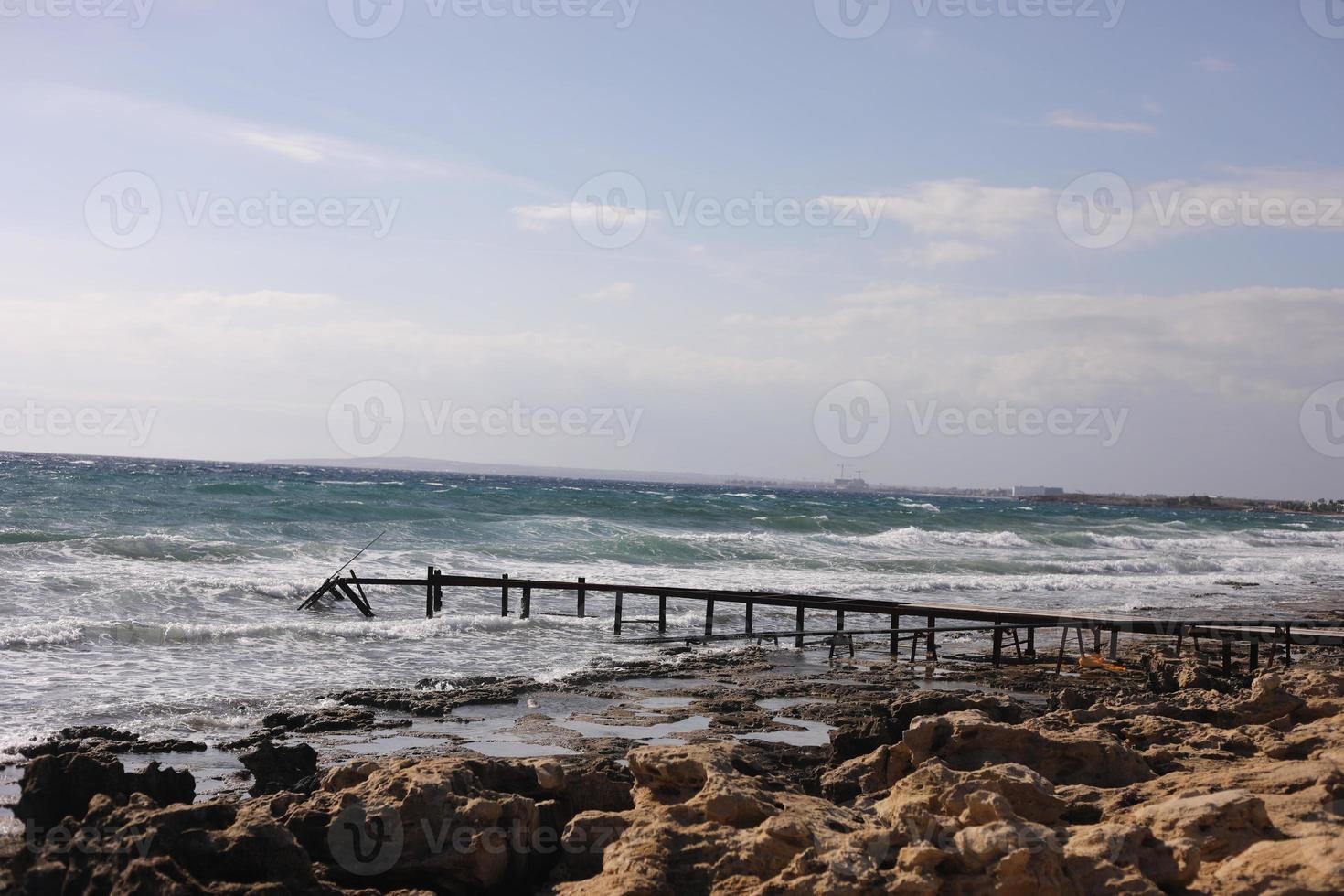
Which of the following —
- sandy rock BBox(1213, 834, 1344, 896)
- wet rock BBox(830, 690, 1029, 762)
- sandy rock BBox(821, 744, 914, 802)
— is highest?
sandy rock BBox(1213, 834, 1344, 896)

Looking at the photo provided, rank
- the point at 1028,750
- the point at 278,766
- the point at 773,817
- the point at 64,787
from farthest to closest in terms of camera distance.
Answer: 1. the point at 278,766
2. the point at 1028,750
3. the point at 64,787
4. the point at 773,817

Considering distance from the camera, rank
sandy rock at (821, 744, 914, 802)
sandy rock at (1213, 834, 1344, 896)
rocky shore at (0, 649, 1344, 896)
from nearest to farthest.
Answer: sandy rock at (1213, 834, 1344, 896)
rocky shore at (0, 649, 1344, 896)
sandy rock at (821, 744, 914, 802)

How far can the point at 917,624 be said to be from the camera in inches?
902

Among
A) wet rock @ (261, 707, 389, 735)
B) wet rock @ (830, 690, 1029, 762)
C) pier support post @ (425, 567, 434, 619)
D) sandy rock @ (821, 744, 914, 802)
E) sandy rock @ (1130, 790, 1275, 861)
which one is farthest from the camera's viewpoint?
pier support post @ (425, 567, 434, 619)

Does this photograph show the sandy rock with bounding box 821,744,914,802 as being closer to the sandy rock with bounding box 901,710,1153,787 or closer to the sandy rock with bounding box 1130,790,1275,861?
the sandy rock with bounding box 901,710,1153,787

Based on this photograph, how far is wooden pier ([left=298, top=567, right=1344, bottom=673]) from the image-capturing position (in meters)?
17.3

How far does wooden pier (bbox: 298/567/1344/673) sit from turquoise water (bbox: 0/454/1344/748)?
2.35 feet

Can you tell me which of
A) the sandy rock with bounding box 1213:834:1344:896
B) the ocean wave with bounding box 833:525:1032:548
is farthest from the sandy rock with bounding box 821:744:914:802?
the ocean wave with bounding box 833:525:1032:548

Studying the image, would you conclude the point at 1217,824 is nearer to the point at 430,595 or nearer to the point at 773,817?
the point at 773,817

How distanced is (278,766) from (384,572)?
2003 cm

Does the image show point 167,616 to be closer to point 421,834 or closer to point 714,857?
point 421,834

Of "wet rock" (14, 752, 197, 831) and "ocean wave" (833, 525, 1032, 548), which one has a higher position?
"wet rock" (14, 752, 197, 831)

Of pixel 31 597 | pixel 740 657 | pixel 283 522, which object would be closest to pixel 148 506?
pixel 283 522

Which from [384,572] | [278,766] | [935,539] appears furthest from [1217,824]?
[935,539]
